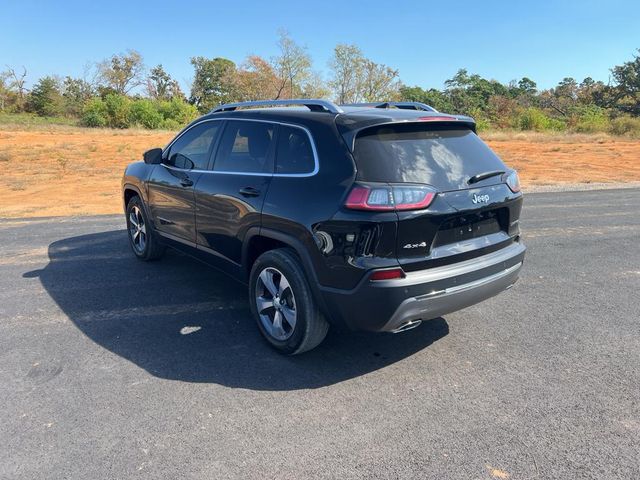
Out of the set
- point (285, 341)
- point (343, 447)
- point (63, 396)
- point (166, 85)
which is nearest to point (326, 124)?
point (285, 341)

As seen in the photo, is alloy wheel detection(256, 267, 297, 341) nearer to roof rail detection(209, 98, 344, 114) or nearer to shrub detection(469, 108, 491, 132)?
roof rail detection(209, 98, 344, 114)

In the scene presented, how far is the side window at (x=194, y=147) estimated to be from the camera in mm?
4578

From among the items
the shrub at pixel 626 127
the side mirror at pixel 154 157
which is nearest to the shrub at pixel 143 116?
the shrub at pixel 626 127

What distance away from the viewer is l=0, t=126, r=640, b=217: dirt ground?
1148 cm

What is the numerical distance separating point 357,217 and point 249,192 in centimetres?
114

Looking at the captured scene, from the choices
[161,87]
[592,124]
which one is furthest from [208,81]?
[592,124]

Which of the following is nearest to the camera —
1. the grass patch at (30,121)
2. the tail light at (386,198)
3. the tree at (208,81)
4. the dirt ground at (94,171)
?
the tail light at (386,198)

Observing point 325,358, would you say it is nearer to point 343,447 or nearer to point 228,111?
point 343,447

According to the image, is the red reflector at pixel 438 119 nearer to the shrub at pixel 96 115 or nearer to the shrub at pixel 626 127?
the shrub at pixel 626 127

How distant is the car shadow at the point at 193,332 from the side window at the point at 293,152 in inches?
53.6

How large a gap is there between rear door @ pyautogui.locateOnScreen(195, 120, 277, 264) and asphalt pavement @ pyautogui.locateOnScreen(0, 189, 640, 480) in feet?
2.37

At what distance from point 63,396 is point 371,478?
202 centimetres

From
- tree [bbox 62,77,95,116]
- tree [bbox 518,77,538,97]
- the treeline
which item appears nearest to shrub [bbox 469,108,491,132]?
the treeline

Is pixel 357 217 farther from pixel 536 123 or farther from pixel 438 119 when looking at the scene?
pixel 536 123
